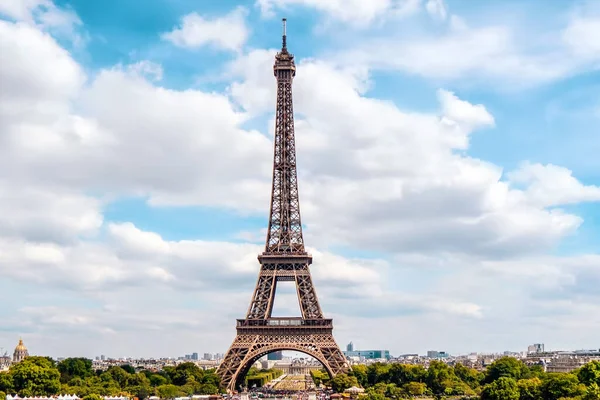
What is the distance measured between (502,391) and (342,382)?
21335 mm

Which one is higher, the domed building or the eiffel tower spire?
the eiffel tower spire

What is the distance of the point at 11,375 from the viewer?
8062 cm

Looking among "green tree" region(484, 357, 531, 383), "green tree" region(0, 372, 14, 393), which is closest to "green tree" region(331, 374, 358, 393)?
"green tree" region(484, 357, 531, 383)

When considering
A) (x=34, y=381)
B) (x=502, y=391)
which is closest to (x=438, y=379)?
(x=502, y=391)

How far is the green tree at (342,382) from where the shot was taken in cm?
9188

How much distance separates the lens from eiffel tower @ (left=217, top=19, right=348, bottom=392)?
92.9 metres

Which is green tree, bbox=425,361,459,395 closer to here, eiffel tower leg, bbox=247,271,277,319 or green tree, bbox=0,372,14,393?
eiffel tower leg, bbox=247,271,277,319

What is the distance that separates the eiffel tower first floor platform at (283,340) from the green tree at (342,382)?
0.86 meters

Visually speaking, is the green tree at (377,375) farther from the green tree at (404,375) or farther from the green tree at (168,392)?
the green tree at (168,392)

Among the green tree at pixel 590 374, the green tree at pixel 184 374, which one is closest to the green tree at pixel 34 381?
the green tree at pixel 184 374

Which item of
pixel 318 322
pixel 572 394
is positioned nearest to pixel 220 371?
pixel 318 322

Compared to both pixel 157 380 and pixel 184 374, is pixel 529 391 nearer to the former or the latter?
pixel 184 374

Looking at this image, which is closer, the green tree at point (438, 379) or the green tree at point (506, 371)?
the green tree at point (506, 371)

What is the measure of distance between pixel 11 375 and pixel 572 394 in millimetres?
53235
